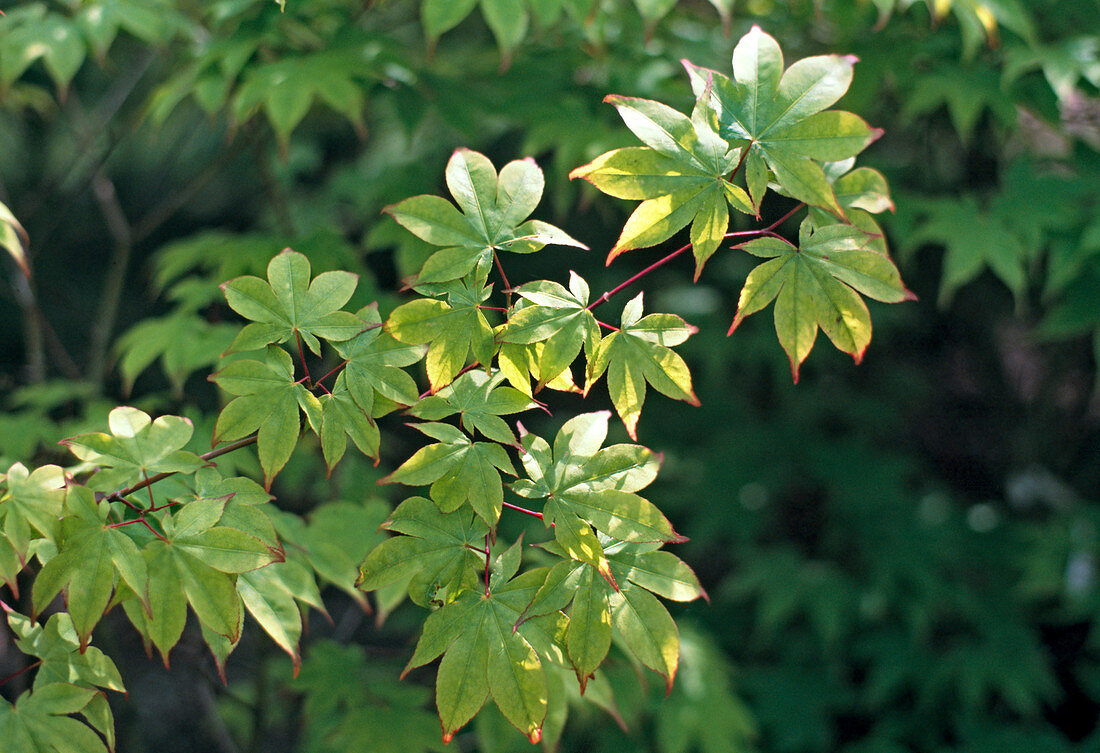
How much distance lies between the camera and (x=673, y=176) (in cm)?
72

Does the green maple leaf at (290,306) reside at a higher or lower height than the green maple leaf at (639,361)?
higher

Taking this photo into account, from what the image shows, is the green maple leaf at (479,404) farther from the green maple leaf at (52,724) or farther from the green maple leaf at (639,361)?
the green maple leaf at (52,724)

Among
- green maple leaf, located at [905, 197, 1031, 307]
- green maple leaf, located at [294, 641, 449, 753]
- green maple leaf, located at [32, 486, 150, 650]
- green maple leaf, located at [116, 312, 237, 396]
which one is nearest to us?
green maple leaf, located at [32, 486, 150, 650]

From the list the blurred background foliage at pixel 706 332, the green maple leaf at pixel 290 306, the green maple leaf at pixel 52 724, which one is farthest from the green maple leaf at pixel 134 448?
the blurred background foliage at pixel 706 332

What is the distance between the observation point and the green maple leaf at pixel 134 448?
2.43 ft

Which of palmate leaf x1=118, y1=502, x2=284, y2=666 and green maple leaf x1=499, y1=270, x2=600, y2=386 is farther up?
green maple leaf x1=499, y1=270, x2=600, y2=386

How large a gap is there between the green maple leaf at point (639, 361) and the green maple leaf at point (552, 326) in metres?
0.02

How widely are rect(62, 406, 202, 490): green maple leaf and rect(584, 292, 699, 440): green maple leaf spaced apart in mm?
413

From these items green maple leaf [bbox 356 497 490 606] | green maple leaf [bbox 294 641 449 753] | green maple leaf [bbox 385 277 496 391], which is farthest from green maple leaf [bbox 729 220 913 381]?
green maple leaf [bbox 294 641 449 753]

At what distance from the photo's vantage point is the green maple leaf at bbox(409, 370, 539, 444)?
72 cm

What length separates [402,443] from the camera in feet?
7.84

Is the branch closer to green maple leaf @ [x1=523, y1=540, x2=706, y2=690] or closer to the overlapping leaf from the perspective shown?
the overlapping leaf

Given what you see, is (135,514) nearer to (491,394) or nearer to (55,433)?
(491,394)

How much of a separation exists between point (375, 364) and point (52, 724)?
1.60 ft
